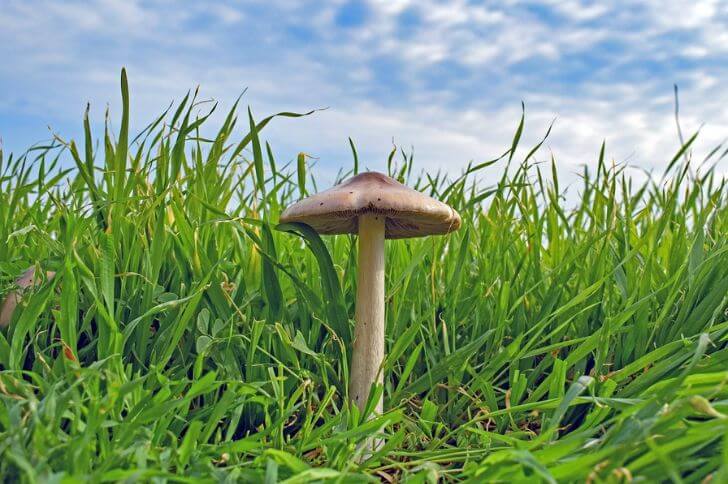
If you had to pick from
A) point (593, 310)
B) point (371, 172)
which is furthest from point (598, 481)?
point (593, 310)

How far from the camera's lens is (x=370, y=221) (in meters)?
2.55

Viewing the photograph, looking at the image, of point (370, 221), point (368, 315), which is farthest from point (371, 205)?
point (368, 315)

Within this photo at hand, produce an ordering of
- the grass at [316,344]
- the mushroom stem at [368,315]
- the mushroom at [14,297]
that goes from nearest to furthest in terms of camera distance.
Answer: the grass at [316,344], the mushroom stem at [368,315], the mushroom at [14,297]

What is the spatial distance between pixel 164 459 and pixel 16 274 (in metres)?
1.48

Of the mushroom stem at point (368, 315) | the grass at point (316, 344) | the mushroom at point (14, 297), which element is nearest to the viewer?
the grass at point (316, 344)

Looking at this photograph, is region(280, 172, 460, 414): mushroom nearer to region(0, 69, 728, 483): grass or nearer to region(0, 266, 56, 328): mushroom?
region(0, 69, 728, 483): grass

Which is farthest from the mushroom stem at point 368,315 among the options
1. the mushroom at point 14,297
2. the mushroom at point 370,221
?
the mushroom at point 14,297

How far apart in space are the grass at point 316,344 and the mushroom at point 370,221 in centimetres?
12

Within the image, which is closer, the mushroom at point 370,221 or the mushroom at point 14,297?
the mushroom at point 370,221

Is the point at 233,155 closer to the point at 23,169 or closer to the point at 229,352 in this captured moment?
the point at 229,352

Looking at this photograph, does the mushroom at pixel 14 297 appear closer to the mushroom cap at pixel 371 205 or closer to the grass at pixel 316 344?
the grass at pixel 316 344

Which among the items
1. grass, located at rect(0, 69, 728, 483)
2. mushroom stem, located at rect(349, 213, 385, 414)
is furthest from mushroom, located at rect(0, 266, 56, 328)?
mushroom stem, located at rect(349, 213, 385, 414)

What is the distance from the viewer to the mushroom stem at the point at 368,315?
8.32ft

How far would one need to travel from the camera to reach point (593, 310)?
3092 mm
